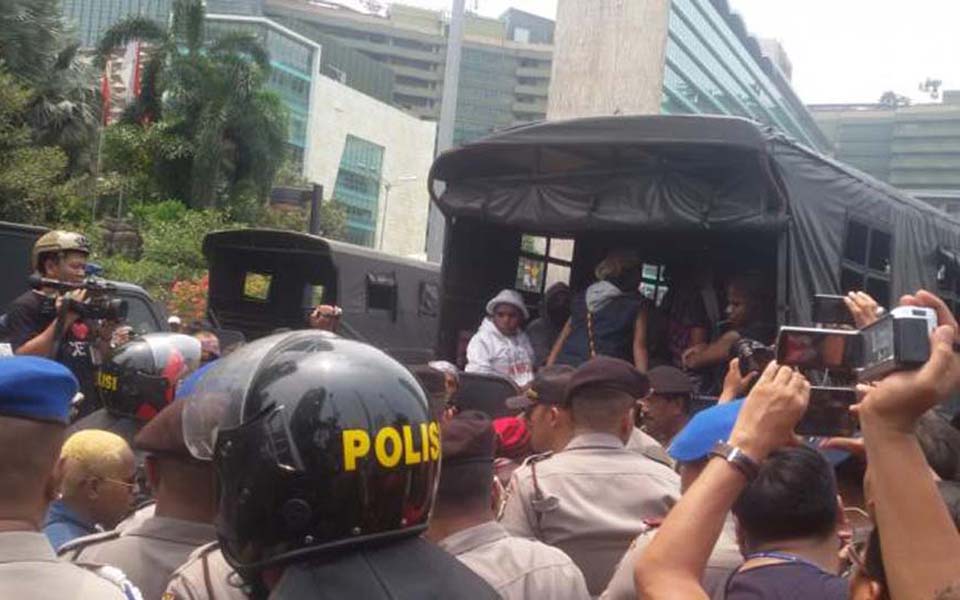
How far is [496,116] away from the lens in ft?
423

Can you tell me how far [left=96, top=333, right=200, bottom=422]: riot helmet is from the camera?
482 centimetres

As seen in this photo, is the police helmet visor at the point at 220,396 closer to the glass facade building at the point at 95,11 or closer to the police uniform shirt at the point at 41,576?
the police uniform shirt at the point at 41,576

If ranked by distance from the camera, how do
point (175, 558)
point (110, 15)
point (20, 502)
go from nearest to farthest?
point (20, 502), point (175, 558), point (110, 15)

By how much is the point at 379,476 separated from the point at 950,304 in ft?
30.3

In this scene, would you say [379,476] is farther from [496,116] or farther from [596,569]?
[496,116]

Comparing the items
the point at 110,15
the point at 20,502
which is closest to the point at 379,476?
the point at 20,502

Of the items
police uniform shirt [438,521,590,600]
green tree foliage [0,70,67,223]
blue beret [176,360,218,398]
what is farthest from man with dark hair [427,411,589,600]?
green tree foliage [0,70,67,223]

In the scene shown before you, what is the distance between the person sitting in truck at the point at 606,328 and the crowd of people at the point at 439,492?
3.31m

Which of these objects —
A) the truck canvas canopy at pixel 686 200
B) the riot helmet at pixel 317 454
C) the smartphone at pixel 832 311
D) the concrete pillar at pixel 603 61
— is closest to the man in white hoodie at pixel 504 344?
the truck canvas canopy at pixel 686 200

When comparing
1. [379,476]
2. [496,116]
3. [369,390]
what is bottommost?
[379,476]

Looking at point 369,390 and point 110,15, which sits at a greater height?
point 110,15

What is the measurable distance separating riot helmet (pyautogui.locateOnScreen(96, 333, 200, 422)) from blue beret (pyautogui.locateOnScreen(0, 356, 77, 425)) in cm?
231

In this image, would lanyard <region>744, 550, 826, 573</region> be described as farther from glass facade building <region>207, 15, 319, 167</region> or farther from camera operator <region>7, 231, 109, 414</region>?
glass facade building <region>207, 15, 319, 167</region>

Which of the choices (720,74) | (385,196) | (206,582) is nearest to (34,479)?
(206,582)
